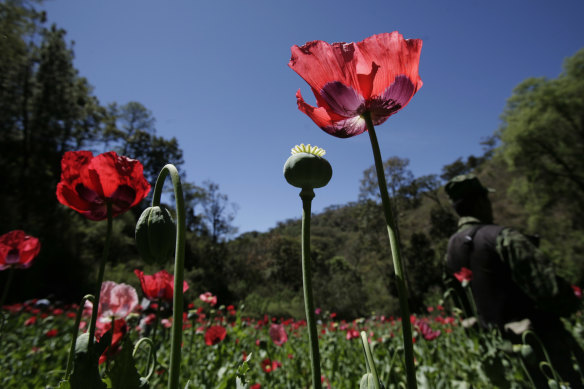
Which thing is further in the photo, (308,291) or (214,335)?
(214,335)

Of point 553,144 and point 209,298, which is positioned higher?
point 553,144

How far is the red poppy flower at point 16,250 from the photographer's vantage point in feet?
3.43

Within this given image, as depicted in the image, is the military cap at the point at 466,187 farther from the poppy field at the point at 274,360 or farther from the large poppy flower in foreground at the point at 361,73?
the large poppy flower in foreground at the point at 361,73

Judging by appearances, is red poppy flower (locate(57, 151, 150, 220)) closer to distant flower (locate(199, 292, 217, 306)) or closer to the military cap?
distant flower (locate(199, 292, 217, 306))

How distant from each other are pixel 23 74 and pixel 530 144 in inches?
1006

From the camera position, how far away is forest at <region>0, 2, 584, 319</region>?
10391mm

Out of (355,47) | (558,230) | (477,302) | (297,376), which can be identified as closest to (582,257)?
(558,230)

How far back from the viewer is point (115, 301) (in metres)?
0.95

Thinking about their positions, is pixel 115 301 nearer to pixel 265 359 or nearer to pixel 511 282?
pixel 265 359

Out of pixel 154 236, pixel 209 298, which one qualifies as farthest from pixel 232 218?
pixel 154 236

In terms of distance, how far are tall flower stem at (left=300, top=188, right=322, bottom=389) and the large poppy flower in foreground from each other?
0.18 meters

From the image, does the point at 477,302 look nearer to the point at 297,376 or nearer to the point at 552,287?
the point at 552,287

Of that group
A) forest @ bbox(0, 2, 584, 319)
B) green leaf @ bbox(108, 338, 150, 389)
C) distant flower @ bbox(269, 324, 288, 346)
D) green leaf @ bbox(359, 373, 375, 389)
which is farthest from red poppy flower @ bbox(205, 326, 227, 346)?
forest @ bbox(0, 2, 584, 319)

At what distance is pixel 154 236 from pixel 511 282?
216cm
